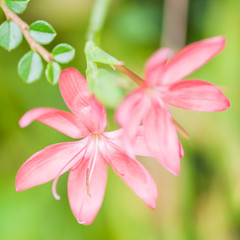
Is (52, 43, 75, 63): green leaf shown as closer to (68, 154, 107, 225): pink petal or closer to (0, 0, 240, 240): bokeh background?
(68, 154, 107, 225): pink petal

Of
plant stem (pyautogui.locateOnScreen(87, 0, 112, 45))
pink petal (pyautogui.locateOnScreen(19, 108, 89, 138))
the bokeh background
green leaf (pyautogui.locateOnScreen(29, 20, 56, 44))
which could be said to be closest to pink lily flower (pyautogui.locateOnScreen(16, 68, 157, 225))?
pink petal (pyautogui.locateOnScreen(19, 108, 89, 138))

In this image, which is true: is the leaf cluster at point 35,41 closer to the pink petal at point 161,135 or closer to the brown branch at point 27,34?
the brown branch at point 27,34

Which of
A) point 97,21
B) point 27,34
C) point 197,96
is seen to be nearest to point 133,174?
point 197,96

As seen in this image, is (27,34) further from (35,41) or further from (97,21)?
(97,21)

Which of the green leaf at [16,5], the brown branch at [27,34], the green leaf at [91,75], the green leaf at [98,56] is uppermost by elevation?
the green leaf at [16,5]

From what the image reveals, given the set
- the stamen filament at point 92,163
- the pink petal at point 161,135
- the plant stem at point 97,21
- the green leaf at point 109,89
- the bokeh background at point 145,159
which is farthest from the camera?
the bokeh background at point 145,159

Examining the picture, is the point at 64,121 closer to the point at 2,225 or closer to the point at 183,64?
the point at 183,64

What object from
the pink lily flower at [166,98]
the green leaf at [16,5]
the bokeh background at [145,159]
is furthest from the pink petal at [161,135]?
the bokeh background at [145,159]
